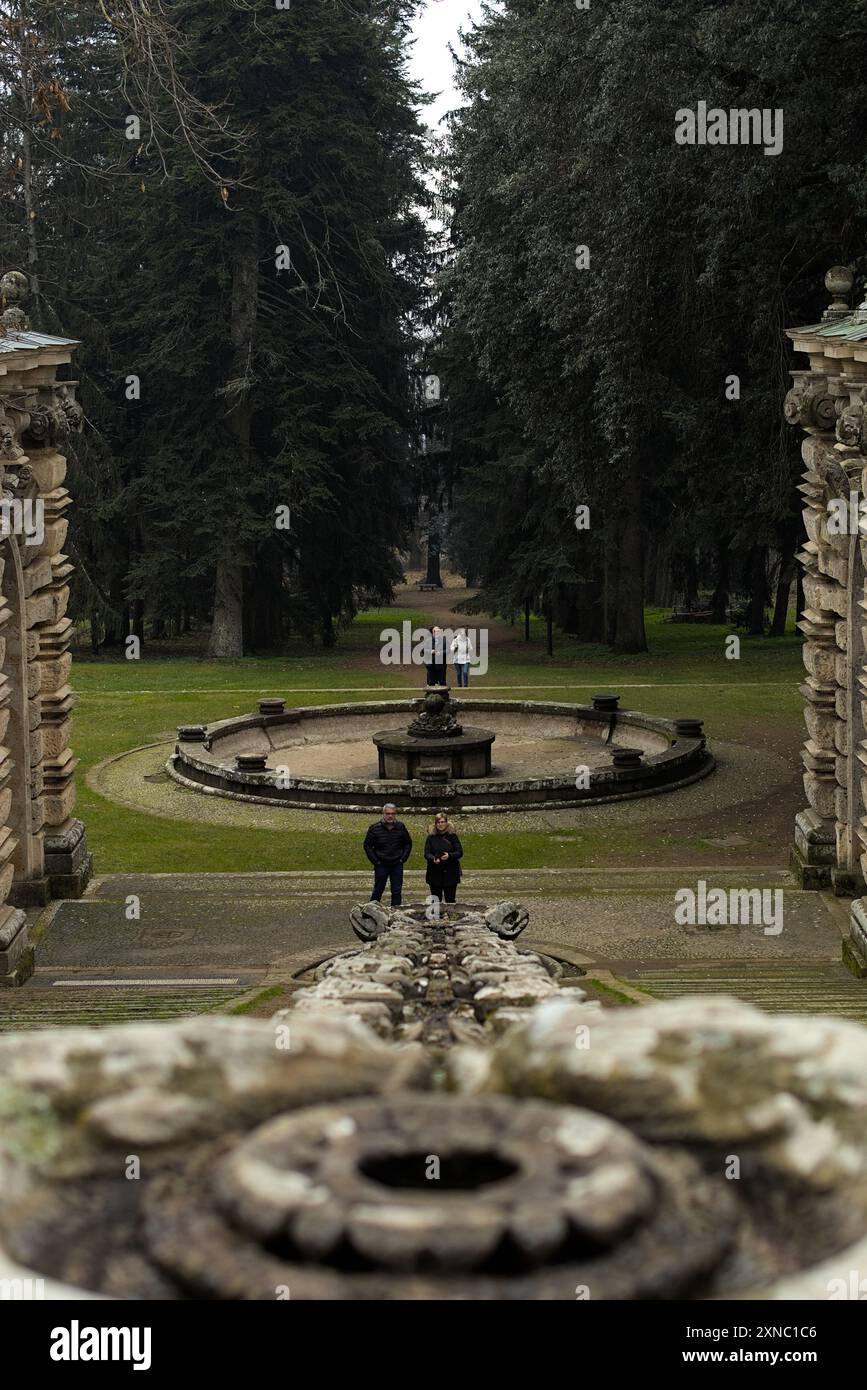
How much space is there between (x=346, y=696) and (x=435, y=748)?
363 inches

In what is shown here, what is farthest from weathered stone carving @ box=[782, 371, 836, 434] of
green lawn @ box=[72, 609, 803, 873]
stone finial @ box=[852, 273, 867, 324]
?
green lawn @ box=[72, 609, 803, 873]

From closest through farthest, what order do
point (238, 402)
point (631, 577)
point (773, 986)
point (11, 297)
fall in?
1. point (773, 986)
2. point (11, 297)
3. point (631, 577)
4. point (238, 402)

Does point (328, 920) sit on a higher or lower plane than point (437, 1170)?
lower

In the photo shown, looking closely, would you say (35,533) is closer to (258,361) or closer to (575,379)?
(575,379)

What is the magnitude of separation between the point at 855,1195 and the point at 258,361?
42.0 m

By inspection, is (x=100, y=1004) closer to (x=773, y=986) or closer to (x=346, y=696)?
(x=773, y=986)

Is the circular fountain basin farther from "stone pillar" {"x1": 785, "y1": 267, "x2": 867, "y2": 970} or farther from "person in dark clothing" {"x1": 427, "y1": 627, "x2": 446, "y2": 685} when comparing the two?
"stone pillar" {"x1": 785, "y1": 267, "x2": 867, "y2": 970}

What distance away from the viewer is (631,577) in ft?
136

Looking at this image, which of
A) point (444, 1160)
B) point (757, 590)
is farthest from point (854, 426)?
point (757, 590)

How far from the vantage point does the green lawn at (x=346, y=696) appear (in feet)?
67.8

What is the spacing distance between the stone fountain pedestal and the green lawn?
2.44 metres

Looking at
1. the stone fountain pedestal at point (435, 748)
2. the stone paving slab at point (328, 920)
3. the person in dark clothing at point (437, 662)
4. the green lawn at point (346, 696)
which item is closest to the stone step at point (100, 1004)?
the stone paving slab at point (328, 920)

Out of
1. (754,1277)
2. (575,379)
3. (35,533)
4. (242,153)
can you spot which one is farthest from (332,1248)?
(242,153)

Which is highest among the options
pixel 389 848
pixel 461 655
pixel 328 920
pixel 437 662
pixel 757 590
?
pixel 757 590
